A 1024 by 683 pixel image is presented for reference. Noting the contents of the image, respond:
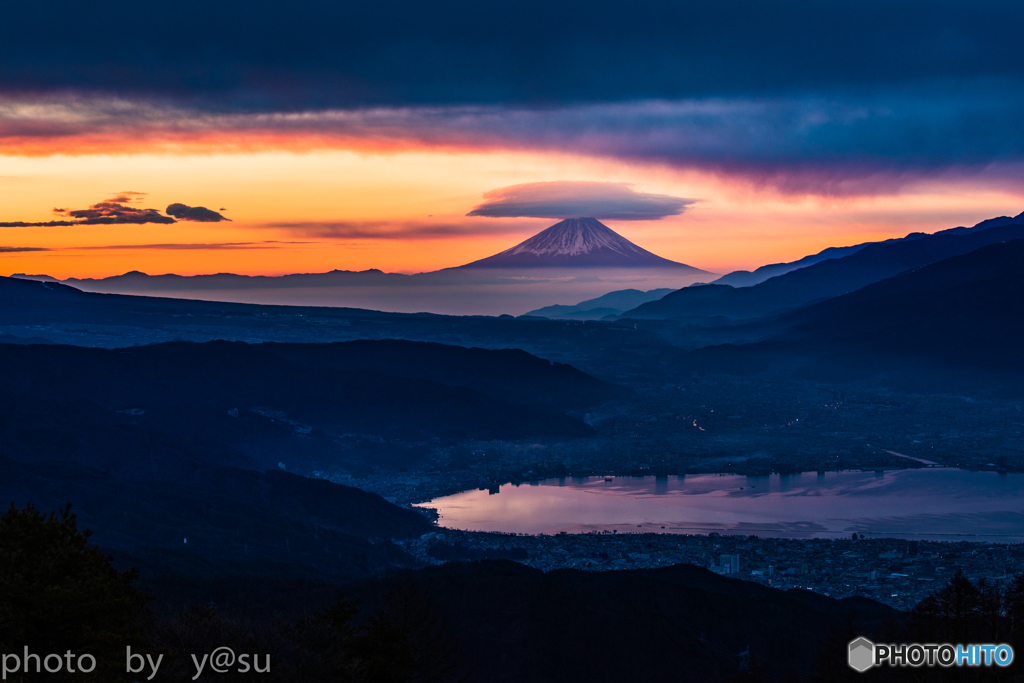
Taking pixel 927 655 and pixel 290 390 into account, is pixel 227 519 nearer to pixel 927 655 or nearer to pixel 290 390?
pixel 927 655

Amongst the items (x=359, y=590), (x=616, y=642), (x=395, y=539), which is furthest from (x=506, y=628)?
(x=395, y=539)

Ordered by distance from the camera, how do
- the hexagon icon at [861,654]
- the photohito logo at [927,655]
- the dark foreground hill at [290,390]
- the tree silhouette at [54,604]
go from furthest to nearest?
the dark foreground hill at [290,390] → the hexagon icon at [861,654] → the photohito logo at [927,655] → the tree silhouette at [54,604]

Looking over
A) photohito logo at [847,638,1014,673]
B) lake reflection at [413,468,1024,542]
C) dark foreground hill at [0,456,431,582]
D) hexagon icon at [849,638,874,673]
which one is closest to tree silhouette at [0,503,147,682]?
photohito logo at [847,638,1014,673]

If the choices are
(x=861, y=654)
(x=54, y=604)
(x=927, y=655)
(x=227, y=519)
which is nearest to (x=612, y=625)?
(x=861, y=654)

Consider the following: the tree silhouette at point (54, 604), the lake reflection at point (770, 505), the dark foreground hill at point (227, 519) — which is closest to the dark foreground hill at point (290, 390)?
the dark foreground hill at point (227, 519)

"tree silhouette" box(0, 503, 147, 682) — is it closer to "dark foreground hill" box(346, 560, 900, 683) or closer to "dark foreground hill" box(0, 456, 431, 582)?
"dark foreground hill" box(346, 560, 900, 683)

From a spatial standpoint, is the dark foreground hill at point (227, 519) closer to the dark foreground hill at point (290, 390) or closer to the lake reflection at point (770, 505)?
the lake reflection at point (770, 505)
